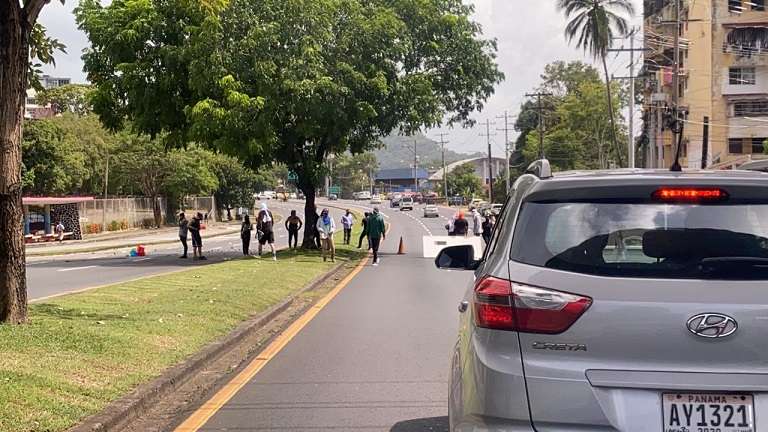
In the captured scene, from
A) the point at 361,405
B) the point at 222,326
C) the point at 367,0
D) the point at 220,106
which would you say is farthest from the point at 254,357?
the point at 367,0

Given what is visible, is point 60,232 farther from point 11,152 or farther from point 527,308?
point 527,308

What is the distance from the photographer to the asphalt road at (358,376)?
273 inches

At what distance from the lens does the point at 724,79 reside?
57.8m

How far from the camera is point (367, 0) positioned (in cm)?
2945

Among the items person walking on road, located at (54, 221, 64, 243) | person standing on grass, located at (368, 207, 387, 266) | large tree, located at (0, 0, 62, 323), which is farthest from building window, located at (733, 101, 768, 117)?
large tree, located at (0, 0, 62, 323)

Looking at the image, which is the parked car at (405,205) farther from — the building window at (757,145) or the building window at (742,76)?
the building window at (757,145)

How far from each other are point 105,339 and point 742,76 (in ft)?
187

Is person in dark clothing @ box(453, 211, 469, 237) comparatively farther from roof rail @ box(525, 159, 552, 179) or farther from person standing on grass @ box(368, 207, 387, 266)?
roof rail @ box(525, 159, 552, 179)

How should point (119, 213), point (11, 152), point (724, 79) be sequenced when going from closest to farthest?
1. point (11, 152)
2. point (724, 79)
3. point (119, 213)

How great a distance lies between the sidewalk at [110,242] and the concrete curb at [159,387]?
29421 mm

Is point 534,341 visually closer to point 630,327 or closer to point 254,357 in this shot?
point 630,327

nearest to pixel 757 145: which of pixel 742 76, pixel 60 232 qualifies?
pixel 742 76

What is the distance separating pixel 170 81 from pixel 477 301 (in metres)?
24.5

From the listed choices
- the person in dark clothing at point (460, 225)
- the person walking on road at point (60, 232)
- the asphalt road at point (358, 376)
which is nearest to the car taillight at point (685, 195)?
the asphalt road at point (358, 376)
